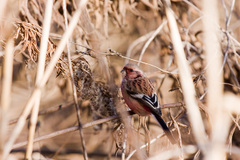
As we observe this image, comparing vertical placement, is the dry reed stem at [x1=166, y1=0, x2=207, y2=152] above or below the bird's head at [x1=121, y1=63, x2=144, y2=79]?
below

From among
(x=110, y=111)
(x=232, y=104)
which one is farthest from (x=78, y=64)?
(x=232, y=104)

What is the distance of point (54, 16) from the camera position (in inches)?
141

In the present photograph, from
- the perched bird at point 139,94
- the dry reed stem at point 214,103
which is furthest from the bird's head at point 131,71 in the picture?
the dry reed stem at point 214,103

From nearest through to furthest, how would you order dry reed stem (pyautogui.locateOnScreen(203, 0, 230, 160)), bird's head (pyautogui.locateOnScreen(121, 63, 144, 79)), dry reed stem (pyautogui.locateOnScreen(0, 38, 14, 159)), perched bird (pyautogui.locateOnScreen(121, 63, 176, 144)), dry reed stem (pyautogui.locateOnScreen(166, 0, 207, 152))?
dry reed stem (pyautogui.locateOnScreen(203, 0, 230, 160))
dry reed stem (pyautogui.locateOnScreen(166, 0, 207, 152))
dry reed stem (pyautogui.locateOnScreen(0, 38, 14, 159))
perched bird (pyautogui.locateOnScreen(121, 63, 176, 144))
bird's head (pyautogui.locateOnScreen(121, 63, 144, 79))

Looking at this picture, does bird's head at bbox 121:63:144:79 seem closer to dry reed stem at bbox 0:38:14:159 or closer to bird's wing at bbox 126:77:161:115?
bird's wing at bbox 126:77:161:115

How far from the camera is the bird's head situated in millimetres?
3740

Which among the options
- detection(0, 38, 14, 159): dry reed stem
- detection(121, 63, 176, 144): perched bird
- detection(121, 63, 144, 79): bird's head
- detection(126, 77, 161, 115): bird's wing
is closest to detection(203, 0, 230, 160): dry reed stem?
detection(0, 38, 14, 159): dry reed stem

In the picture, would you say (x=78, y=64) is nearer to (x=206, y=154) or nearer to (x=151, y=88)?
(x=151, y=88)

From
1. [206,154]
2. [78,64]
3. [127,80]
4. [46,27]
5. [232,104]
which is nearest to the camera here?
[206,154]

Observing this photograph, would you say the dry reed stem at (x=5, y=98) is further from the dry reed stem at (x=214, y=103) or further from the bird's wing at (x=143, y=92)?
the bird's wing at (x=143, y=92)

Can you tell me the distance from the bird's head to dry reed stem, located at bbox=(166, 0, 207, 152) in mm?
2101

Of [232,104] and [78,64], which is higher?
[78,64]

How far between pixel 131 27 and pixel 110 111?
2.10m

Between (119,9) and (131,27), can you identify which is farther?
(131,27)
